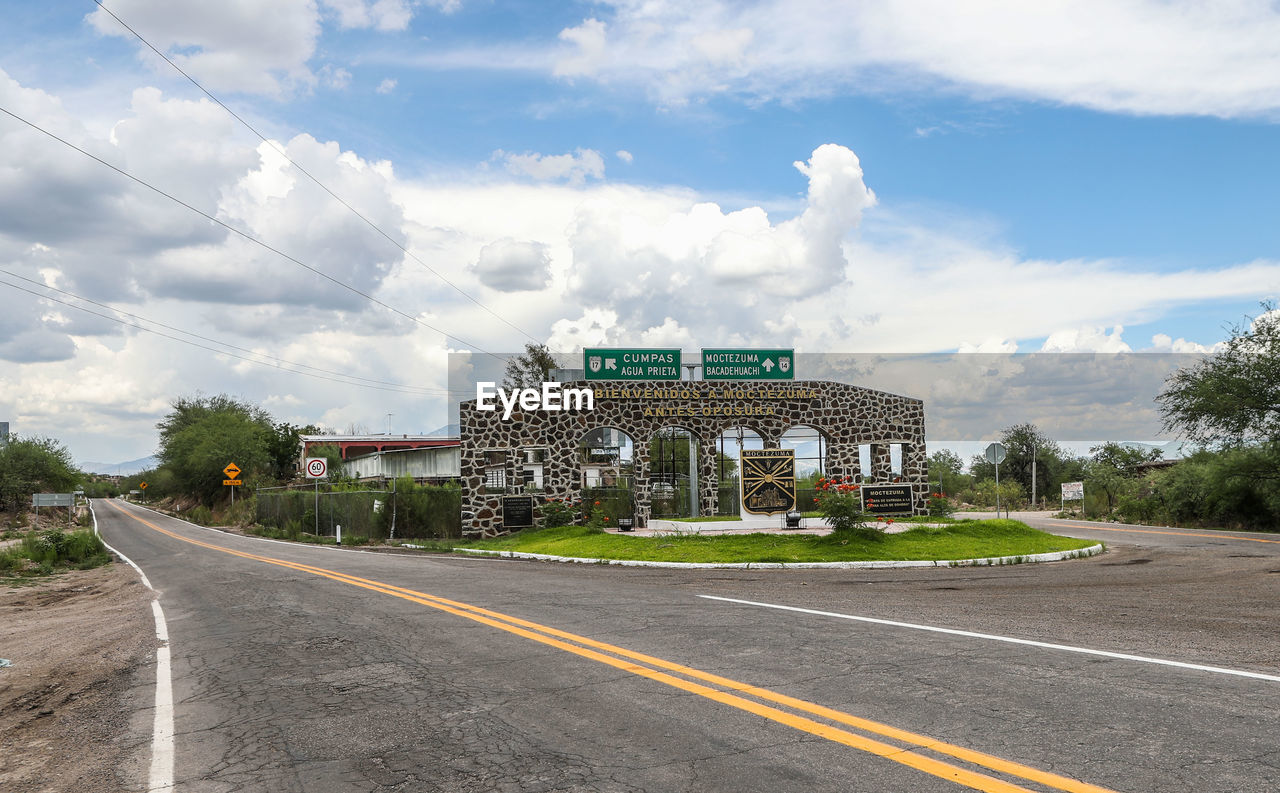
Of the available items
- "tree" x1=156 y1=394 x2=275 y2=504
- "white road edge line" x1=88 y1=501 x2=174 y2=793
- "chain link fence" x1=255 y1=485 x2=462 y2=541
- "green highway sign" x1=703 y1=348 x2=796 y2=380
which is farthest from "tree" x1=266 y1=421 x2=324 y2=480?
"white road edge line" x1=88 y1=501 x2=174 y2=793

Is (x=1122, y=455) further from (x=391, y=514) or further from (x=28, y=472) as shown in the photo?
(x=28, y=472)

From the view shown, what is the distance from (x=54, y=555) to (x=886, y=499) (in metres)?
27.3

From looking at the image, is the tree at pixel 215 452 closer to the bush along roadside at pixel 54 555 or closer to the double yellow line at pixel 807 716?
the bush along roadside at pixel 54 555

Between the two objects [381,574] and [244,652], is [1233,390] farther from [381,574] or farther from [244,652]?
[244,652]

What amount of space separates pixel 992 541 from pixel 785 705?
1793 cm

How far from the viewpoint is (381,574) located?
735 inches

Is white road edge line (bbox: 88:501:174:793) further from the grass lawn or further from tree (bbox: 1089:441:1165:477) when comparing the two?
tree (bbox: 1089:441:1165:477)

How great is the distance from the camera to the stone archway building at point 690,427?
30766mm

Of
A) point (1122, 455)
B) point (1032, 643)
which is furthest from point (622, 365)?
point (1122, 455)

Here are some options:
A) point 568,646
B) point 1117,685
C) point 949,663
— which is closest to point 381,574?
point 568,646

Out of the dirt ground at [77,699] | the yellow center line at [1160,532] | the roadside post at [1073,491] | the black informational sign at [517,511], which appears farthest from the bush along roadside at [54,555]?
the roadside post at [1073,491]

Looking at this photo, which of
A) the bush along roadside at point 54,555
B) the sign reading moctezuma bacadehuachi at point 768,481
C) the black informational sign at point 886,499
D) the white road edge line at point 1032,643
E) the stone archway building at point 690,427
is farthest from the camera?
the stone archway building at point 690,427

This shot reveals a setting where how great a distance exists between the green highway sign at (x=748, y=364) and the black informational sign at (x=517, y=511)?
298 inches
